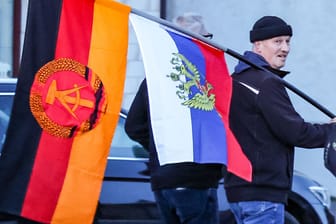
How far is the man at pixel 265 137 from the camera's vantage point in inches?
201

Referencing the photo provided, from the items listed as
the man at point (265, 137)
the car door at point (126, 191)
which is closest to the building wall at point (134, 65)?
the car door at point (126, 191)

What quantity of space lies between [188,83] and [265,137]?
0.50 meters

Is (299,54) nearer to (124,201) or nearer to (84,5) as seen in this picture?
(124,201)

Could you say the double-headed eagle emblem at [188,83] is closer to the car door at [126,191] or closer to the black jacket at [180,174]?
the black jacket at [180,174]

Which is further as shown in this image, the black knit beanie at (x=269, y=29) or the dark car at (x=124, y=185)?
the dark car at (x=124, y=185)

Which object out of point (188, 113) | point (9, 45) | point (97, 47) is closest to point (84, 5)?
point (97, 47)

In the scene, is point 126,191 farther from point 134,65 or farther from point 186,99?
point 134,65

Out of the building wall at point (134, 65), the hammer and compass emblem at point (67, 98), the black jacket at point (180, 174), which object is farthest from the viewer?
the building wall at point (134, 65)

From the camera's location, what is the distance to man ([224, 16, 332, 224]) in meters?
5.11

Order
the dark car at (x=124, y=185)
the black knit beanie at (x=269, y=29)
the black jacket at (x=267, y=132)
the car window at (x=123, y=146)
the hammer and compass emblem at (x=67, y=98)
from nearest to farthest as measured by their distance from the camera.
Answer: the hammer and compass emblem at (x=67, y=98), the black jacket at (x=267, y=132), the black knit beanie at (x=269, y=29), the dark car at (x=124, y=185), the car window at (x=123, y=146)

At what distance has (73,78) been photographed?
4777 millimetres

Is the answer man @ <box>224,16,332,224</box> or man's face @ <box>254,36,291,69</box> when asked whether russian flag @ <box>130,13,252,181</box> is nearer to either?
man @ <box>224,16,332,224</box>

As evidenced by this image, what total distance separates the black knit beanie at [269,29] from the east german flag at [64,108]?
31.8 inches

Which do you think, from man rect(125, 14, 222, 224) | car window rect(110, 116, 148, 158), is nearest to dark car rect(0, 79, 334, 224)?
car window rect(110, 116, 148, 158)
